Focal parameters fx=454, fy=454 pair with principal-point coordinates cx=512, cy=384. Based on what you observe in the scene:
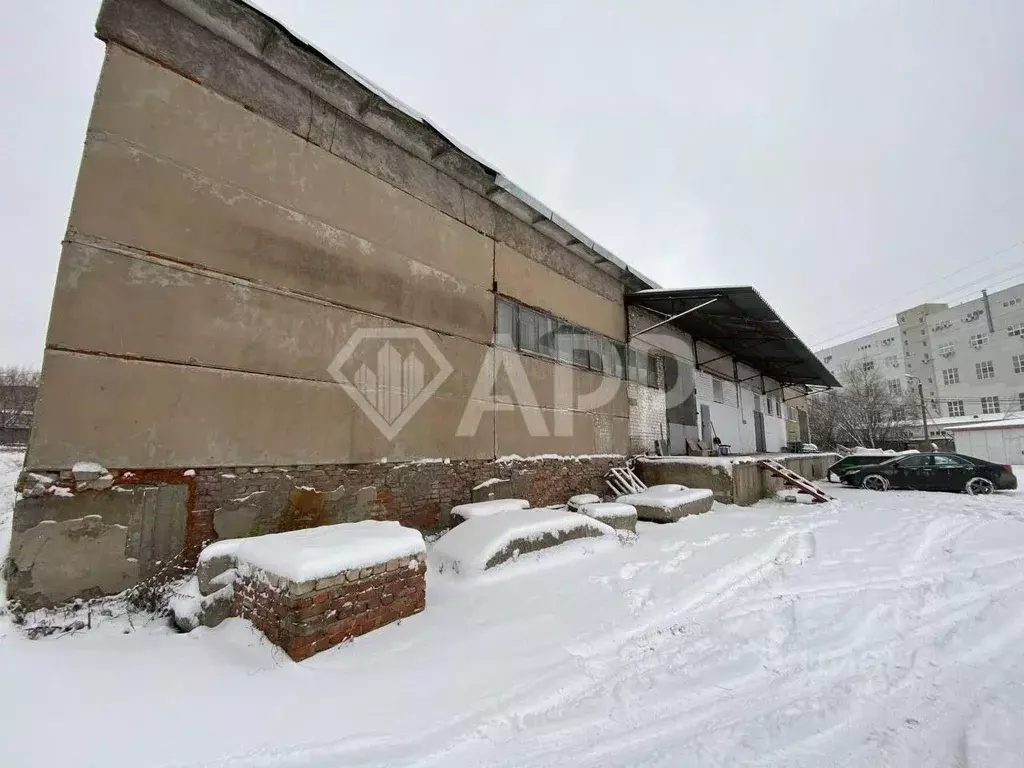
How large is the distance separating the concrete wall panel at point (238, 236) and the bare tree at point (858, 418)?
35680 mm

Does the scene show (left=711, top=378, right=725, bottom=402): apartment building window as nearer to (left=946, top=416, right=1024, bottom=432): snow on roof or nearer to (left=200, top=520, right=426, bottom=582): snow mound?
(left=200, top=520, right=426, bottom=582): snow mound

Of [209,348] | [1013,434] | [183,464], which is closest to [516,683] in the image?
[183,464]

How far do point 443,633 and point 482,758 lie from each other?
160cm

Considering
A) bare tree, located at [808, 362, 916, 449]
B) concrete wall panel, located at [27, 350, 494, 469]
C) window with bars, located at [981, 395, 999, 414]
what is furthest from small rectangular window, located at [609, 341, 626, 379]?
window with bars, located at [981, 395, 999, 414]

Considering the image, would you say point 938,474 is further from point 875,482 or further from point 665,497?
point 665,497

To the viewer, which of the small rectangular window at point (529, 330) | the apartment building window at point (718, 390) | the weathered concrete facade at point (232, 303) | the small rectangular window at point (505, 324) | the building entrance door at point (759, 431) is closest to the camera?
the weathered concrete facade at point (232, 303)

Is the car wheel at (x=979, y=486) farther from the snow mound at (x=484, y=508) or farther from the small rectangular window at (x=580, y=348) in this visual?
the snow mound at (x=484, y=508)

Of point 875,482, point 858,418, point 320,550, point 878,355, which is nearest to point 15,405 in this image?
point 320,550

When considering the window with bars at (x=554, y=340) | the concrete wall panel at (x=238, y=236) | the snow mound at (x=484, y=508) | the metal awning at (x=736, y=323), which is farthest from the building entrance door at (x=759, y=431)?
the concrete wall panel at (x=238, y=236)

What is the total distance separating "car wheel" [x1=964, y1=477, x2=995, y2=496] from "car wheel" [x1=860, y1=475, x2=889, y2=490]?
1.83 m

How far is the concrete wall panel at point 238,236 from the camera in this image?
466cm

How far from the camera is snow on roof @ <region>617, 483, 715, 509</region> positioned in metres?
→ 8.95

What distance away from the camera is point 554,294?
10312mm

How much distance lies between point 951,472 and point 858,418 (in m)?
26.2
